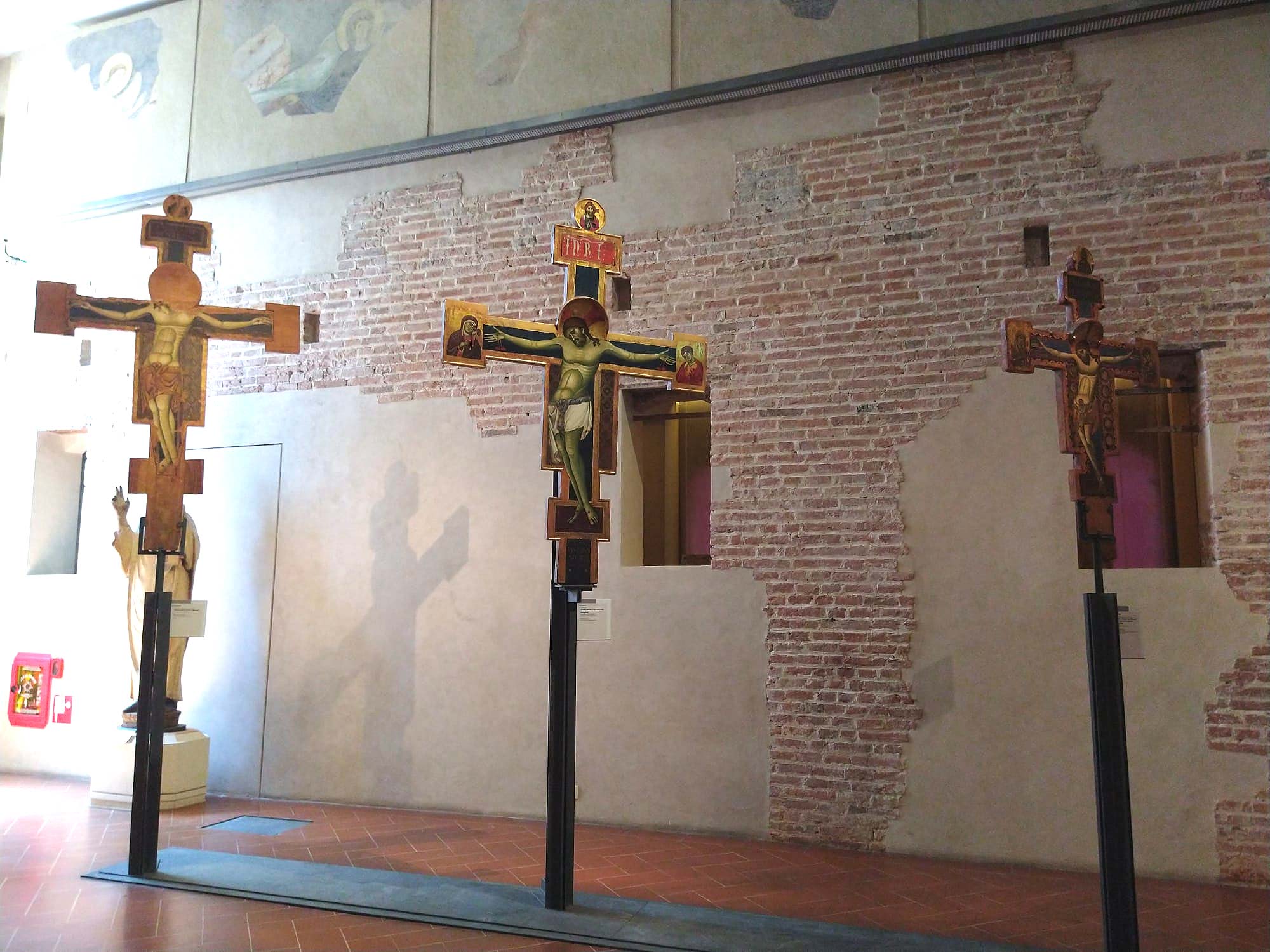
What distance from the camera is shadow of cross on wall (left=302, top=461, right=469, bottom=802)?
6.66 meters

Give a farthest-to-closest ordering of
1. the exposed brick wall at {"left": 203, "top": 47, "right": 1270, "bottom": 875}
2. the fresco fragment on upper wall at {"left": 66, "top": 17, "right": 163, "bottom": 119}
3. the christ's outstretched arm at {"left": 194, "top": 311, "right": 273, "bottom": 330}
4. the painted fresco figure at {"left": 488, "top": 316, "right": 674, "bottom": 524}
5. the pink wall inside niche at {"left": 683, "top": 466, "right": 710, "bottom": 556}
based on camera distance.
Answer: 1. the fresco fragment on upper wall at {"left": 66, "top": 17, "right": 163, "bottom": 119}
2. the pink wall inside niche at {"left": 683, "top": 466, "right": 710, "bottom": 556}
3. the exposed brick wall at {"left": 203, "top": 47, "right": 1270, "bottom": 875}
4. the christ's outstretched arm at {"left": 194, "top": 311, "right": 273, "bottom": 330}
5. the painted fresco figure at {"left": 488, "top": 316, "right": 674, "bottom": 524}

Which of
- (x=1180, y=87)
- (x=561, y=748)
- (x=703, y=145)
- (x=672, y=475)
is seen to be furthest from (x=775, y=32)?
(x=561, y=748)

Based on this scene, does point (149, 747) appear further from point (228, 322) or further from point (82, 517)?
point (82, 517)

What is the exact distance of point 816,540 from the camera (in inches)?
231

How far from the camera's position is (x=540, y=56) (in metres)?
6.89

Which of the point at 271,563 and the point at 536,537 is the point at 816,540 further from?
the point at 271,563

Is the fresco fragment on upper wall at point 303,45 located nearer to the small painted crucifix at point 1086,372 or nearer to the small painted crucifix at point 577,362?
the small painted crucifix at point 577,362

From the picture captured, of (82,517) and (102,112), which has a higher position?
(102,112)

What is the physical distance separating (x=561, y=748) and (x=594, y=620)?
59cm

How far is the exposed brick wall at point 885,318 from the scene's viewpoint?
5.35 meters

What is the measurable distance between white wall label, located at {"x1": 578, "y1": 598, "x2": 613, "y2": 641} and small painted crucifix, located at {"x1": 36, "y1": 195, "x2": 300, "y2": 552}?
2.01 metres

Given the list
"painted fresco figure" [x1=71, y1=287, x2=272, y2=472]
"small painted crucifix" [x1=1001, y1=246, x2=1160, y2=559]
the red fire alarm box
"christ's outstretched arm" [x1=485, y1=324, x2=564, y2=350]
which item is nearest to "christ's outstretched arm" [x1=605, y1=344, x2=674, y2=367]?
"christ's outstretched arm" [x1=485, y1=324, x2=564, y2=350]

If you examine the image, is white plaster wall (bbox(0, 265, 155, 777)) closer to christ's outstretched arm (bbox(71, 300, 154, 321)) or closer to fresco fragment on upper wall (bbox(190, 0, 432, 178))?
fresco fragment on upper wall (bbox(190, 0, 432, 178))

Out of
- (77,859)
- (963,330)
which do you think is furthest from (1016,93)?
(77,859)
